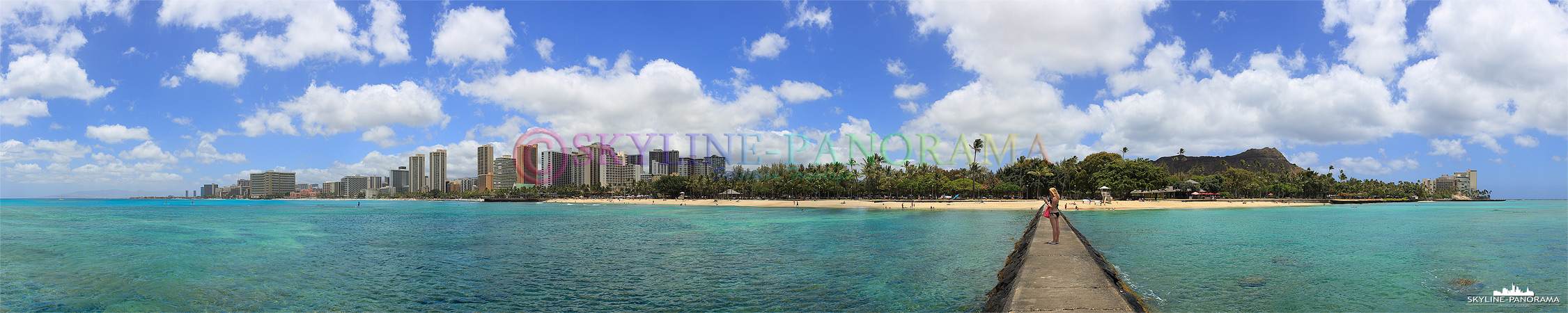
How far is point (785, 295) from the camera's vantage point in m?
12.3

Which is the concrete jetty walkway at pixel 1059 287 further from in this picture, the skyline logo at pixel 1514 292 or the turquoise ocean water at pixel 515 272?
the skyline logo at pixel 1514 292

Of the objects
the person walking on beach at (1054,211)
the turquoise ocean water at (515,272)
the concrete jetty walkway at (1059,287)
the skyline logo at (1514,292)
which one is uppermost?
the person walking on beach at (1054,211)

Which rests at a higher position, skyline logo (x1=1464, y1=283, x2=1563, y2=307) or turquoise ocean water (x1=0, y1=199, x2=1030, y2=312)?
skyline logo (x1=1464, y1=283, x2=1563, y2=307)

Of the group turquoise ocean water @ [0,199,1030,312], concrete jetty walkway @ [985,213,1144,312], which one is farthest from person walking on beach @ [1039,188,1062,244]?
turquoise ocean water @ [0,199,1030,312]

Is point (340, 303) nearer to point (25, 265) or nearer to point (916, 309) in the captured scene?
point (916, 309)

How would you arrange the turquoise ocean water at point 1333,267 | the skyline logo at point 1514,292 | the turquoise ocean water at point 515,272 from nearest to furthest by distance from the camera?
1. the turquoise ocean water at point 1333,267
2. the skyline logo at point 1514,292
3. the turquoise ocean water at point 515,272

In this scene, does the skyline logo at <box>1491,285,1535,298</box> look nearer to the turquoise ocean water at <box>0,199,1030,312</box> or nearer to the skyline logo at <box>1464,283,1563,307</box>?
the skyline logo at <box>1464,283,1563,307</box>

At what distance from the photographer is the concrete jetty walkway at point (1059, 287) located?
7770mm

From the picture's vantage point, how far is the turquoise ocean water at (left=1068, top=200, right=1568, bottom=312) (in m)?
11.3

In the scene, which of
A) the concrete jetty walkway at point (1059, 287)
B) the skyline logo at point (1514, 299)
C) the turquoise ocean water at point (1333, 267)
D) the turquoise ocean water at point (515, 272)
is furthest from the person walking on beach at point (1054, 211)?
the skyline logo at point (1514, 299)

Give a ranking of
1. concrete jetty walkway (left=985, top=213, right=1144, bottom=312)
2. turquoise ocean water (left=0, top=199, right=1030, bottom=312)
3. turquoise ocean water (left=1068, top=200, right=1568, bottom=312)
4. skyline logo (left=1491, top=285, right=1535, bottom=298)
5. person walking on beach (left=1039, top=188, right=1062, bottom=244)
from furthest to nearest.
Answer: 1. person walking on beach (left=1039, top=188, right=1062, bottom=244)
2. turquoise ocean water (left=0, top=199, right=1030, bottom=312)
3. skyline logo (left=1491, top=285, right=1535, bottom=298)
4. turquoise ocean water (left=1068, top=200, right=1568, bottom=312)
5. concrete jetty walkway (left=985, top=213, right=1144, bottom=312)

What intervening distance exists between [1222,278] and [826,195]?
11036 centimetres

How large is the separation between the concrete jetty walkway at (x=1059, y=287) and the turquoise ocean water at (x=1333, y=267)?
135 centimetres

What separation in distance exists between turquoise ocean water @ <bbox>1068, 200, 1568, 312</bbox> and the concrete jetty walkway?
135cm
